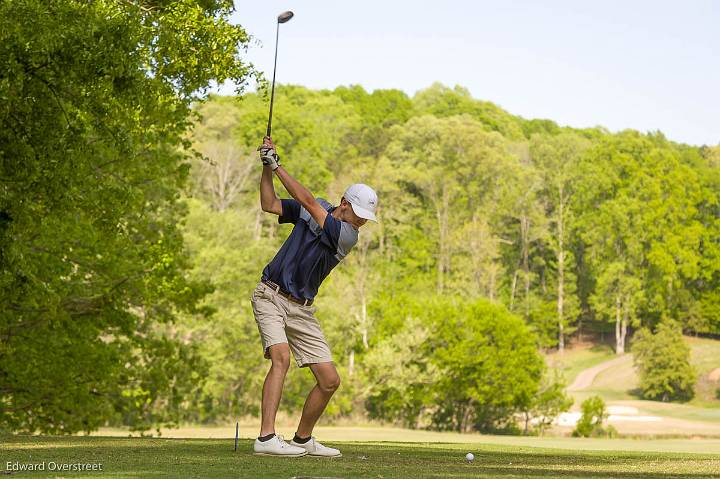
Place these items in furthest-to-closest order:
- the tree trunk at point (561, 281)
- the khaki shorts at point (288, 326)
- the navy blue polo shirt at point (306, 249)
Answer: the tree trunk at point (561, 281)
the khaki shorts at point (288, 326)
the navy blue polo shirt at point (306, 249)

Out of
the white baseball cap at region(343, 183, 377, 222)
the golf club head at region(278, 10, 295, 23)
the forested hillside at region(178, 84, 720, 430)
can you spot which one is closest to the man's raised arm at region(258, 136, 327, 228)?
the white baseball cap at region(343, 183, 377, 222)

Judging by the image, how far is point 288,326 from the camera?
28.3ft

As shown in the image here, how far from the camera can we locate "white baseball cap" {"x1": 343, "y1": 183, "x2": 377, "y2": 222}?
842 cm

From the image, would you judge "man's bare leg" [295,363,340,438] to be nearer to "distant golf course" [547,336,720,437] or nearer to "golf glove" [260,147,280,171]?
"golf glove" [260,147,280,171]

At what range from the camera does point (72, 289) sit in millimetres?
18219

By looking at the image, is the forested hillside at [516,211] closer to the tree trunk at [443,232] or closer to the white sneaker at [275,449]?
the tree trunk at [443,232]

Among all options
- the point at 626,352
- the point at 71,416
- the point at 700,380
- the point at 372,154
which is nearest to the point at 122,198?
the point at 71,416

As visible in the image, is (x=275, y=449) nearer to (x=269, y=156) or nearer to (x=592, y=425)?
(x=269, y=156)

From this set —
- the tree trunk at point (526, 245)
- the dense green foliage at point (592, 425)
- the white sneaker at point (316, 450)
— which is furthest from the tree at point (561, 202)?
the white sneaker at point (316, 450)

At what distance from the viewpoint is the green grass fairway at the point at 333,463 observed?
717cm

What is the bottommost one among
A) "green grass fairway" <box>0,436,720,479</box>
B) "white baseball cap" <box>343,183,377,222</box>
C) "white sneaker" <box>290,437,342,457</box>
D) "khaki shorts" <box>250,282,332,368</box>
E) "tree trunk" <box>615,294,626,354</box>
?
"green grass fairway" <box>0,436,720,479</box>

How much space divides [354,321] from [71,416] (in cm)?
3588

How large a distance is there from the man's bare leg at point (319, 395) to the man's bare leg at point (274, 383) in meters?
0.39

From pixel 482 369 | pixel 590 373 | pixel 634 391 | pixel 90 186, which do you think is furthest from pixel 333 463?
pixel 590 373
